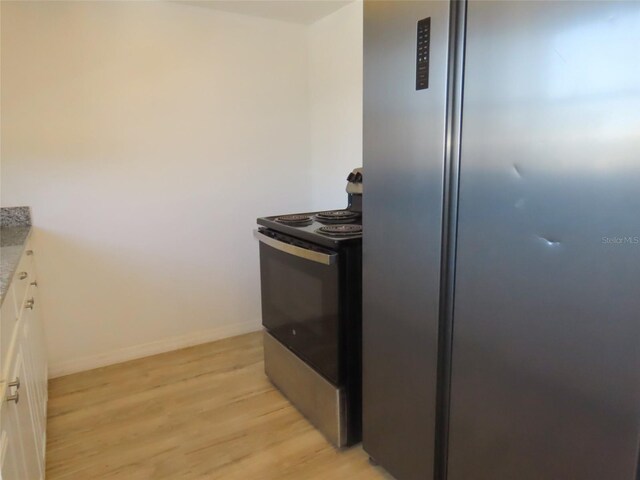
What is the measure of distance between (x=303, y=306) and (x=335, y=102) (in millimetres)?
1489

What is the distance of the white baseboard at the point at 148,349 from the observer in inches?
109

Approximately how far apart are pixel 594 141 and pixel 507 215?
0.92ft

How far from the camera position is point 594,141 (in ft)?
3.25

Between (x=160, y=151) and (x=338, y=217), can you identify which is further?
(x=160, y=151)

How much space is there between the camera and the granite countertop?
1.50 m

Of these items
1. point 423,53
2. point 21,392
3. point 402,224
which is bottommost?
point 21,392

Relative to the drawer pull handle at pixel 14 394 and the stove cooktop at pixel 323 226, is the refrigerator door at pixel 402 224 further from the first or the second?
the drawer pull handle at pixel 14 394

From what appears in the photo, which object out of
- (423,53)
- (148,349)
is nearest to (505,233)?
(423,53)

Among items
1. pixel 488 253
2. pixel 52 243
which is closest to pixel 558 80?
pixel 488 253

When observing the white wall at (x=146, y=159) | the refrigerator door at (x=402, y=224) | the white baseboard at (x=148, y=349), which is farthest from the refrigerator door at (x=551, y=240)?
the white baseboard at (x=148, y=349)

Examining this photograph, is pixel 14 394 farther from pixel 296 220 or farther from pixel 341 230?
pixel 296 220

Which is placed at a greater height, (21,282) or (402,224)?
(402,224)

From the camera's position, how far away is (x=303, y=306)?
2.13 metres

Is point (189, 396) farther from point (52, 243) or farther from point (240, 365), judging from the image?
point (52, 243)
